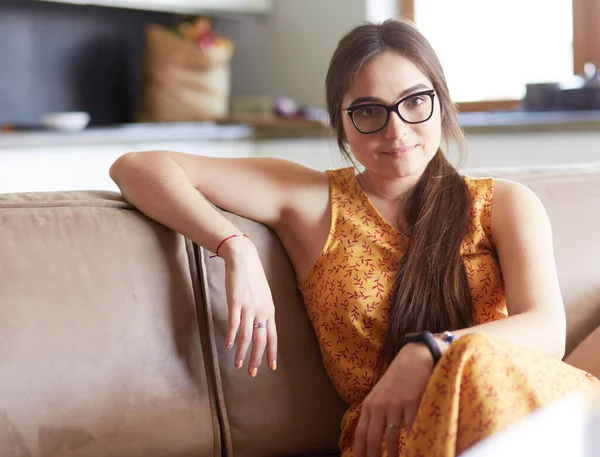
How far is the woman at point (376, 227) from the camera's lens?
135 centimetres

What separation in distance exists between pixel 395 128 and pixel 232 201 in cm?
33

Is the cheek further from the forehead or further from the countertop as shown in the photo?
the countertop

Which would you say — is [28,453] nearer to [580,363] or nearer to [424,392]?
[424,392]

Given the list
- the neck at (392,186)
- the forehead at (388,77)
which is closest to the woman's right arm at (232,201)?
the neck at (392,186)

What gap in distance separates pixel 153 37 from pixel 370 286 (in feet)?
8.75

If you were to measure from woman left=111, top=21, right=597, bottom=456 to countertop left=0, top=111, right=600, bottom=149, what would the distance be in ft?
4.63

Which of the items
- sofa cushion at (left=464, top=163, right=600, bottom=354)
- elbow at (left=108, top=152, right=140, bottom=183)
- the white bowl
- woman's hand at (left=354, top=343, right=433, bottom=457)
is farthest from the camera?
the white bowl

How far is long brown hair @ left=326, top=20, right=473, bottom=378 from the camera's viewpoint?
1.38 m

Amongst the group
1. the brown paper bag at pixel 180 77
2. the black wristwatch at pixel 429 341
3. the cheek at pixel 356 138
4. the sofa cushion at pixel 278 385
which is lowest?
the sofa cushion at pixel 278 385

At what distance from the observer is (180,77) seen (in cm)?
377

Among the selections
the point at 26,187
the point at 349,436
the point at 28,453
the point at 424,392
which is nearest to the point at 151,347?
the point at 28,453

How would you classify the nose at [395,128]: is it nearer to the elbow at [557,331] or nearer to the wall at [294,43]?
the elbow at [557,331]

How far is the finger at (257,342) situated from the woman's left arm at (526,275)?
1.05 feet

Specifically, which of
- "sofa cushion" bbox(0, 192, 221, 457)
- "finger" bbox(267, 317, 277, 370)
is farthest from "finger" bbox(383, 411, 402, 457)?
"sofa cushion" bbox(0, 192, 221, 457)
